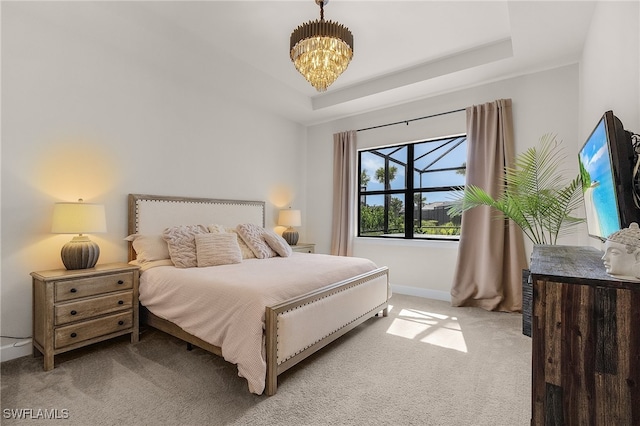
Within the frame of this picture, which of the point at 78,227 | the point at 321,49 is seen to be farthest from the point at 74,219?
the point at 321,49

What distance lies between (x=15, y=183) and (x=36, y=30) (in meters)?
1.27

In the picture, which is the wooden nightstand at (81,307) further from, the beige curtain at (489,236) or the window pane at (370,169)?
the beige curtain at (489,236)

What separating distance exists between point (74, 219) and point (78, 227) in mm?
71

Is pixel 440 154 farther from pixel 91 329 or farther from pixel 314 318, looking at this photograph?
pixel 91 329

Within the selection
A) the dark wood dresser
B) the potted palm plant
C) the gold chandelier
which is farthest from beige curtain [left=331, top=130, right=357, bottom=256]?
the dark wood dresser

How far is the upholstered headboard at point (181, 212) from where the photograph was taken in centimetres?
312

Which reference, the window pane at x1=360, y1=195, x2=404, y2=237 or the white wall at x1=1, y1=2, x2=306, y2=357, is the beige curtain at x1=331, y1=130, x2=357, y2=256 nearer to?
the window pane at x1=360, y1=195, x2=404, y2=237

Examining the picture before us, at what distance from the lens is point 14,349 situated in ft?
7.82

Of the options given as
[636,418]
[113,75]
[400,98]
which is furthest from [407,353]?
[113,75]

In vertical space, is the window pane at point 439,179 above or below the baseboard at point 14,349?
above

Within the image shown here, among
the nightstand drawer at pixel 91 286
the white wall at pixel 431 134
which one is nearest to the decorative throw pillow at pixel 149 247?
the nightstand drawer at pixel 91 286

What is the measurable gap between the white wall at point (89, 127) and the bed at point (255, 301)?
363 mm

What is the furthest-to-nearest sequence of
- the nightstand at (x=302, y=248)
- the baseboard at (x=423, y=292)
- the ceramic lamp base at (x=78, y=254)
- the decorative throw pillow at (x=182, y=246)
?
the nightstand at (x=302, y=248) → the baseboard at (x=423, y=292) → the decorative throw pillow at (x=182, y=246) → the ceramic lamp base at (x=78, y=254)

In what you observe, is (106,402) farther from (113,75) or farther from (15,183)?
(113,75)
